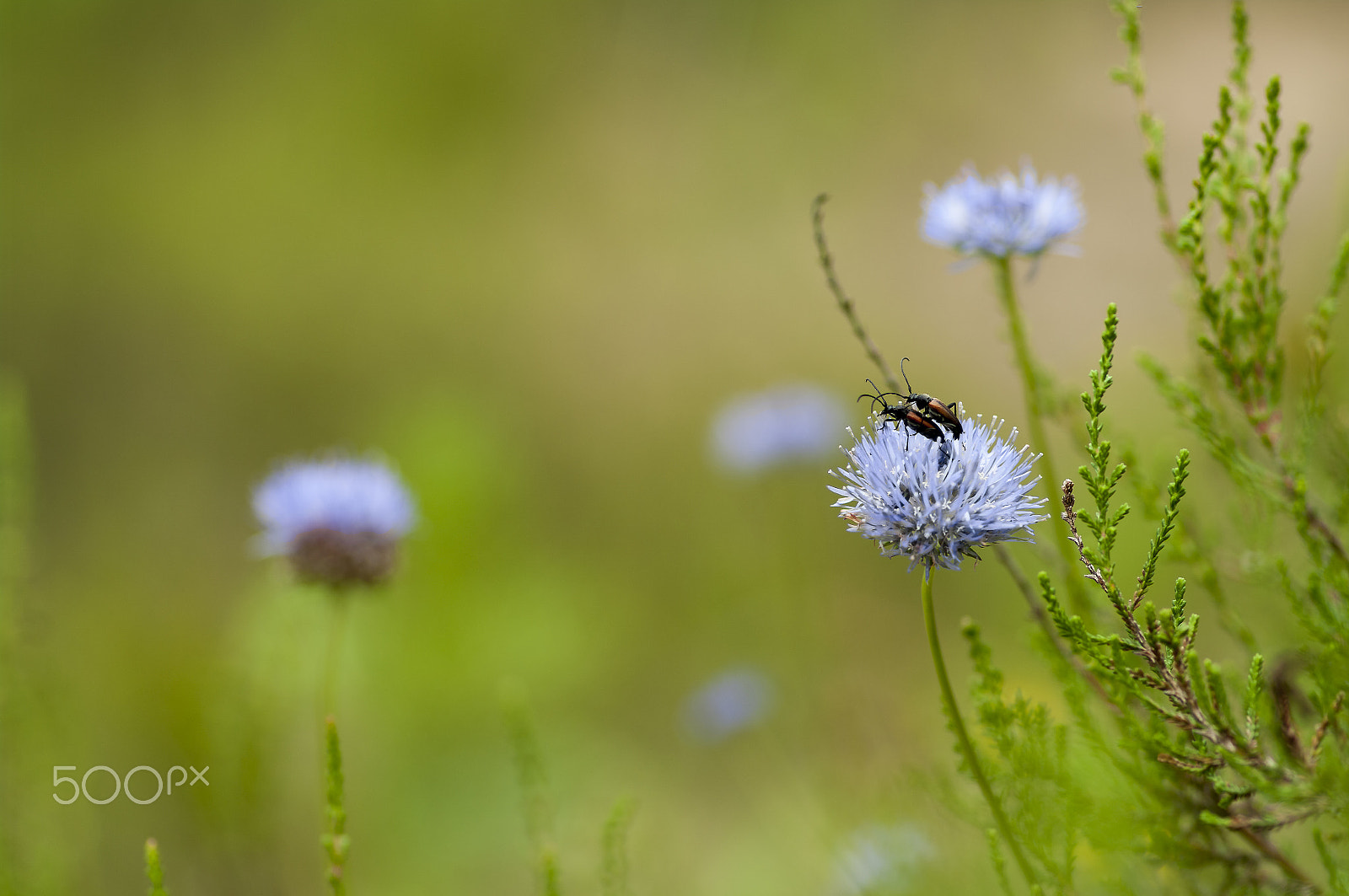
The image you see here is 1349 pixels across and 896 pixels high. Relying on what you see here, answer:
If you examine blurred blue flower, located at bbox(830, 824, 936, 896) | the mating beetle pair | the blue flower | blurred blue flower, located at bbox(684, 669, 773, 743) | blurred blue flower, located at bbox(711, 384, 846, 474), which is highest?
blurred blue flower, located at bbox(711, 384, 846, 474)

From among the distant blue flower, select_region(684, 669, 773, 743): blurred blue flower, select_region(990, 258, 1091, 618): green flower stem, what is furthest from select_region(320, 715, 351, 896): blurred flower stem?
select_region(684, 669, 773, 743): blurred blue flower

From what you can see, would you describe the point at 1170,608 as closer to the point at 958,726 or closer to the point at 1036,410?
the point at 958,726

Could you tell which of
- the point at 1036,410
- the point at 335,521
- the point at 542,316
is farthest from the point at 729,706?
the point at 542,316

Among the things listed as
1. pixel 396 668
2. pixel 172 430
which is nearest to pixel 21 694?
pixel 396 668

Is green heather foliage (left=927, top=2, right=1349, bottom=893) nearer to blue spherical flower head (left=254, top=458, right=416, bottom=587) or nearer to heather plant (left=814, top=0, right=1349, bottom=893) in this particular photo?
heather plant (left=814, top=0, right=1349, bottom=893)

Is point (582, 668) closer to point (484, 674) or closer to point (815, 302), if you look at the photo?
point (484, 674)
